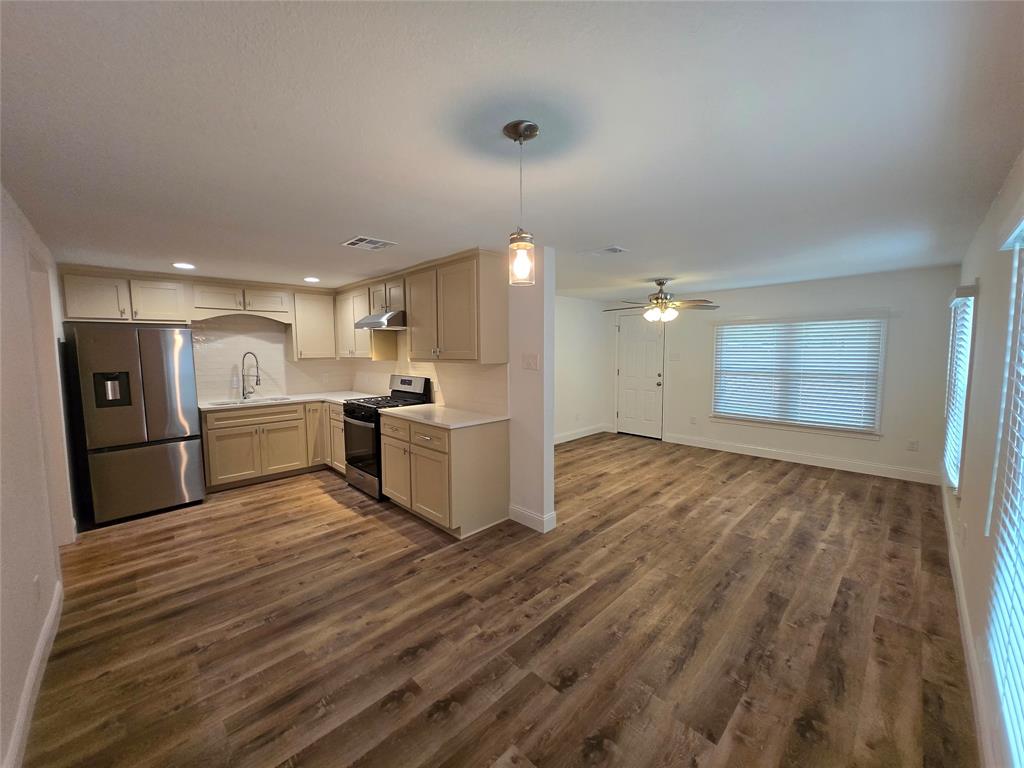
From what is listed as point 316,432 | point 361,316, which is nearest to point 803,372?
point 361,316

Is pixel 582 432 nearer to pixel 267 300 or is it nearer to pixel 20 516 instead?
pixel 267 300

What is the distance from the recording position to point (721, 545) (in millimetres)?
3217

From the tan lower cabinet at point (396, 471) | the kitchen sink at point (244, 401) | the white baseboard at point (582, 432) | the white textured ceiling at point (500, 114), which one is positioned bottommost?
the white baseboard at point (582, 432)

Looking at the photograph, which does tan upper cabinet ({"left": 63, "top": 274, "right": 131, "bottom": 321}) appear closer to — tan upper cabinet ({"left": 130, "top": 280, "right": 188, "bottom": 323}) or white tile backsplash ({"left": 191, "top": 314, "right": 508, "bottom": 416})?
tan upper cabinet ({"left": 130, "top": 280, "right": 188, "bottom": 323})

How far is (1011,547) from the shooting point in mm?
1386

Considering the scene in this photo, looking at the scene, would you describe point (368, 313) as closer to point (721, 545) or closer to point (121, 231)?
point (121, 231)

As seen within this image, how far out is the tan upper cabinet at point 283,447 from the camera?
4.66 metres

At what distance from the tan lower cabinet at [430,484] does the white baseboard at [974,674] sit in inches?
113

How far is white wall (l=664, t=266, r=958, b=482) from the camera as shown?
4.45 metres

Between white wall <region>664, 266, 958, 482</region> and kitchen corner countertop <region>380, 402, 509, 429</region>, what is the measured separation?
4123mm

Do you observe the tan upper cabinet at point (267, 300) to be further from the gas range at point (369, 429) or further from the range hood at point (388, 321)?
the gas range at point (369, 429)

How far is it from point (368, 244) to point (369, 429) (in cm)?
182

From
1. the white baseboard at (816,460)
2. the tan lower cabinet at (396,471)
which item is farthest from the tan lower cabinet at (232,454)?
the white baseboard at (816,460)

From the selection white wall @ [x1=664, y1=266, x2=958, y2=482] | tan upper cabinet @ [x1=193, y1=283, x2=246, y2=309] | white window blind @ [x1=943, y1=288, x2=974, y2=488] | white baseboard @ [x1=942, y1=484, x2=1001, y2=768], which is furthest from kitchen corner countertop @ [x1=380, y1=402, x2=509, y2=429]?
white wall @ [x1=664, y1=266, x2=958, y2=482]
